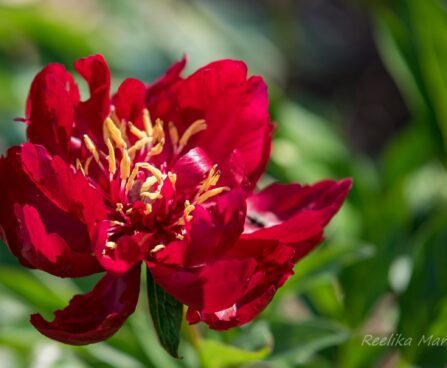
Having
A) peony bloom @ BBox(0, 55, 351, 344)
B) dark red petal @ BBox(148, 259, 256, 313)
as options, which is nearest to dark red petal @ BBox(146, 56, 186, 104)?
peony bloom @ BBox(0, 55, 351, 344)

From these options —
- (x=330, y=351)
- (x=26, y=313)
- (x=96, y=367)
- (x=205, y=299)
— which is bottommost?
(x=26, y=313)

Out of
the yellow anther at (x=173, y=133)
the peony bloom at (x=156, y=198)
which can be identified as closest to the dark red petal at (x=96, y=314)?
A: the peony bloom at (x=156, y=198)

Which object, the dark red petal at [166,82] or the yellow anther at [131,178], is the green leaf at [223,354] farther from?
the dark red petal at [166,82]

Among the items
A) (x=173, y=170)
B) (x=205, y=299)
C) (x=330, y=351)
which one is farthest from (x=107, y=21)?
(x=205, y=299)

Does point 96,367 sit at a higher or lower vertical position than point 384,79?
lower

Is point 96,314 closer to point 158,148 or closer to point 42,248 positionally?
point 42,248

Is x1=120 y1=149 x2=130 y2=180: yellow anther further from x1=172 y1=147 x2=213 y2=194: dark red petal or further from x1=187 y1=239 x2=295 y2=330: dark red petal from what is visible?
x1=187 y1=239 x2=295 y2=330: dark red petal

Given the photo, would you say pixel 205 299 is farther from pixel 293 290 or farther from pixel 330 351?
pixel 330 351
